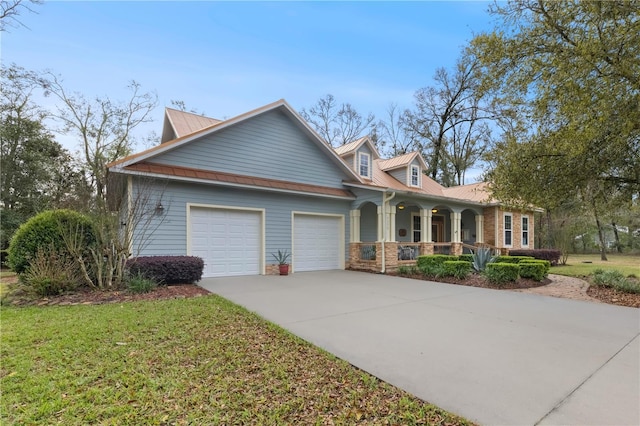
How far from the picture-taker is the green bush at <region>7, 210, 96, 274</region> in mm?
7711

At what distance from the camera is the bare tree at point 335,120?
90.8 feet

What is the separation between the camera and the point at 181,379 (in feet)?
10.6

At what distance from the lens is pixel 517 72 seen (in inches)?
304

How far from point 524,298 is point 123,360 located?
8.29 meters

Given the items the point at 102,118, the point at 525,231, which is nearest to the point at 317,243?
the point at 525,231

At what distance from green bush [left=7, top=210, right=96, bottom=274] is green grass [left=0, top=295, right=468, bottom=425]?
3.24 metres

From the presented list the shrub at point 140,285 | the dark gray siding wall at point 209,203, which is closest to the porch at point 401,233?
the dark gray siding wall at point 209,203

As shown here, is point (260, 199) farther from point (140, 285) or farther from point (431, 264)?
point (431, 264)

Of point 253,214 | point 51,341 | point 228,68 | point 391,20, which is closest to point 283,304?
point 51,341

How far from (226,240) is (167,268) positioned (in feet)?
8.50

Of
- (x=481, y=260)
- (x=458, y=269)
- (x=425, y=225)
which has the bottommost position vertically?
(x=458, y=269)

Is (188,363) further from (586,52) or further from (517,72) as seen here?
(517,72)

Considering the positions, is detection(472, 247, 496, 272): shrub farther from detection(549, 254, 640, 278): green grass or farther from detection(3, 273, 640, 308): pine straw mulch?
detection(549, 254, 640, 278): green grass

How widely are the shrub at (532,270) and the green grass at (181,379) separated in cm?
873
